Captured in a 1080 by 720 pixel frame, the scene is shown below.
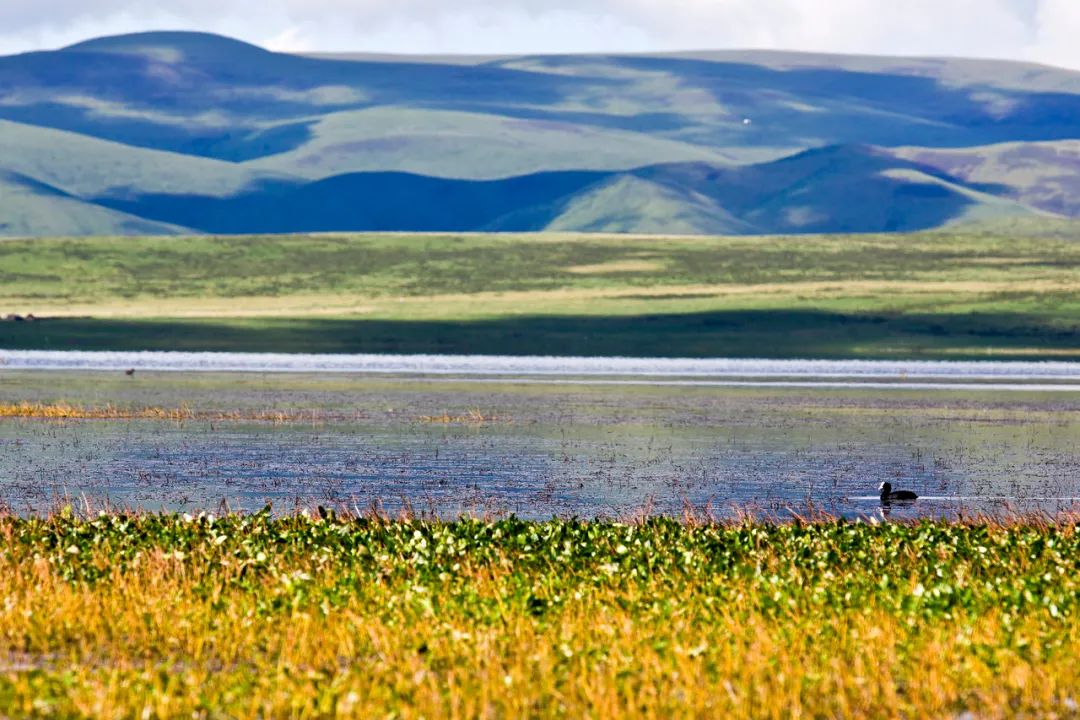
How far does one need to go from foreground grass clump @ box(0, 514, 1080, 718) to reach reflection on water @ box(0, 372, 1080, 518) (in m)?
8.68

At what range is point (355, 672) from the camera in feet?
62.3

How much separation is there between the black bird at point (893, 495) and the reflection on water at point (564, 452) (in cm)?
48

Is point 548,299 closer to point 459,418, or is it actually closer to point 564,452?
point 459,418

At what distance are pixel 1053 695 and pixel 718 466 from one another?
28.8m

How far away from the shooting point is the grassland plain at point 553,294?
117 m

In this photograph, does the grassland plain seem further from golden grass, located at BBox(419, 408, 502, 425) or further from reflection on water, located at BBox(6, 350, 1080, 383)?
golden grass, located at BBox(419, 408, 502, 425)

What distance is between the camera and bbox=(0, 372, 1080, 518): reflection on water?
129ft

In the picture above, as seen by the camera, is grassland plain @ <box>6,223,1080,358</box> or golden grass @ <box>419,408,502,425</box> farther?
grassland plain @ <box>6,223,1080,358</box>

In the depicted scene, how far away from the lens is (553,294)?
154 metres

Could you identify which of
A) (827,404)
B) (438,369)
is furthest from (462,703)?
(438,369)

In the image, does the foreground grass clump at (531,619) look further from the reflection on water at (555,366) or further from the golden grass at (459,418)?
the reflection on water at (555,366)

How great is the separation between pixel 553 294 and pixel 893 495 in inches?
4553

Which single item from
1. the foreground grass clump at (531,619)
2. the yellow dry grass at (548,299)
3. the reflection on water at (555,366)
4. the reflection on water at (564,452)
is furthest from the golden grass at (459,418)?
the yellow dry grass at (548,299)

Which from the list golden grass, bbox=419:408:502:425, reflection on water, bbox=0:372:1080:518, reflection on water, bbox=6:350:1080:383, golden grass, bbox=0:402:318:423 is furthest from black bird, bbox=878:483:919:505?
reflection on water, bbox=6:350:1080:383
